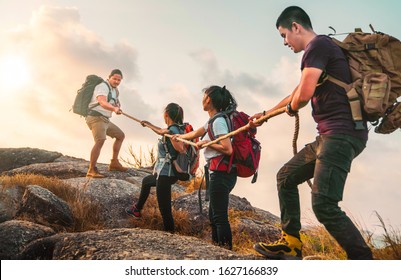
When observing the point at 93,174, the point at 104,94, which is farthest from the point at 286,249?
the point at 93,174

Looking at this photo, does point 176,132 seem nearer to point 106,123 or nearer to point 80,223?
point 80,223

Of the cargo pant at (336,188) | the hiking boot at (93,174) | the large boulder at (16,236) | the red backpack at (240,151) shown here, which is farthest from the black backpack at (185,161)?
the hiking boot at (93,174)

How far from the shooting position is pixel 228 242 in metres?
5.79

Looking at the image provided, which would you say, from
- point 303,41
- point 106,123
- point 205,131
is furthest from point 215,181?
point 106,123

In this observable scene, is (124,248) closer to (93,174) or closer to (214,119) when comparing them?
(214,119)

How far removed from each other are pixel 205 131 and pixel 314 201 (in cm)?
243

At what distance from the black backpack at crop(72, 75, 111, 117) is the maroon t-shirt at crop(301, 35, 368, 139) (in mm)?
8350

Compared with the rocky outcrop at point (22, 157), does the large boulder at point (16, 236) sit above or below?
below

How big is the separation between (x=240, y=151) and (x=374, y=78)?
208cm

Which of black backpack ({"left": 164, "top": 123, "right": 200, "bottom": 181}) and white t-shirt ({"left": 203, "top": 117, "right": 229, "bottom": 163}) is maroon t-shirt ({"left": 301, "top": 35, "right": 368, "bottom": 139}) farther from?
black backpack ({"left": 164, "top": 123, "right": 200, "bottom": 181})

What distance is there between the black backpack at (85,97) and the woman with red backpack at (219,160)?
6.29m

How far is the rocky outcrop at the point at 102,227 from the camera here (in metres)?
5.30

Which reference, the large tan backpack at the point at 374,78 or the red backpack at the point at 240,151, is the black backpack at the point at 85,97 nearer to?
the red backpack at the point at 240,151

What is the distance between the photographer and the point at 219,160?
5516mm
